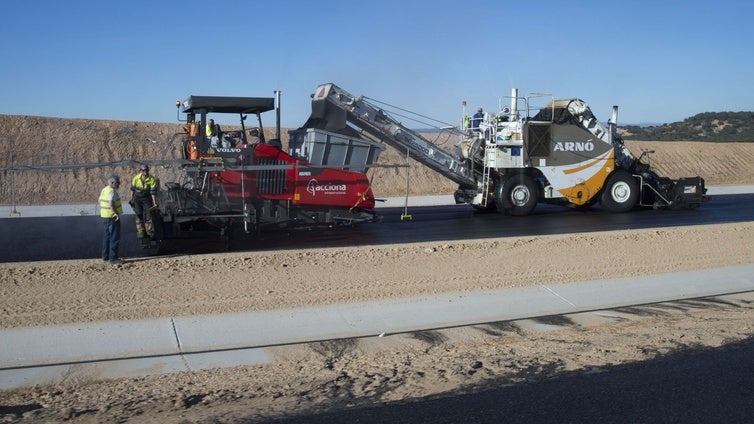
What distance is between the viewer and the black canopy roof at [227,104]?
14.8m

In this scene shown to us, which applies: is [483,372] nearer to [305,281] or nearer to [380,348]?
[380,348]

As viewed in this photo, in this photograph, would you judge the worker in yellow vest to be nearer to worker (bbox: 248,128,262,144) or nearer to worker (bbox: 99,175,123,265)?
worker (bbox: 248,128,262,144)

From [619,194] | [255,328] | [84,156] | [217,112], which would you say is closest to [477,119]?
[619,194]

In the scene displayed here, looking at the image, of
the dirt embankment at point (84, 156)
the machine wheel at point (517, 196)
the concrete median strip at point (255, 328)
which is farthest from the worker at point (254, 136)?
the dirt embankment at point (84, 156)

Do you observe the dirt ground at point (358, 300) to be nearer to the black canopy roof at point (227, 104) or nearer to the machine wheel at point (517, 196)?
the black canopy roof at point (227, 104)

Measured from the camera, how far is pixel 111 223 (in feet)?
38.8

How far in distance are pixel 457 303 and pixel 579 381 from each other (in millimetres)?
3916

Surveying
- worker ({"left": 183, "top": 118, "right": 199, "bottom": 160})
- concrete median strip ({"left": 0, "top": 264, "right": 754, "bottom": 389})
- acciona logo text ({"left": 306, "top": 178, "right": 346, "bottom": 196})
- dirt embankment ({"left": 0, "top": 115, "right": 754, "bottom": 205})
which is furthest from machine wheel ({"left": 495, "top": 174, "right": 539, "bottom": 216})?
worker ({"left": 183, "top": 118, "right": 199, "bottom": 160})

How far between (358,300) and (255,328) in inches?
72.3

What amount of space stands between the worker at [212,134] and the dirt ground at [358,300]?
3.09m

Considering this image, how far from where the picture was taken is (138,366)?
303 inches

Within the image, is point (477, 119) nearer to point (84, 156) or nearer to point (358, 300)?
point (358, 300)

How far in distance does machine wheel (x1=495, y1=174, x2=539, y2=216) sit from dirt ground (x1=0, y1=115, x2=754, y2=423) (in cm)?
493

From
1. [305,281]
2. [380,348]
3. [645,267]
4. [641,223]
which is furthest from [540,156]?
[380,348]
